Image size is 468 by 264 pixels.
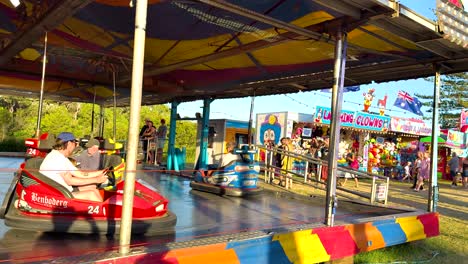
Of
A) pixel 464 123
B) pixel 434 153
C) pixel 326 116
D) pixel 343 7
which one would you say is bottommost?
pixel 434 153

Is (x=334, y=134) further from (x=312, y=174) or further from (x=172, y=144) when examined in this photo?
(x=312, y=174)

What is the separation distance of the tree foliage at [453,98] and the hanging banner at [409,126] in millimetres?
14445

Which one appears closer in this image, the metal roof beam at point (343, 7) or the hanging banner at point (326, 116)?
the metal roof beam at point (343, 7)

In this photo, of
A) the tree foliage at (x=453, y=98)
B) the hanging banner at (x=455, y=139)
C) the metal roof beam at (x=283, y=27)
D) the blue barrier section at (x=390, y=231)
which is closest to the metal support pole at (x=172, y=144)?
the metal roof beam at (x=283, y=27)

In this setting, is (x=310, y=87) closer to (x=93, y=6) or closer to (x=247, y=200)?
(x=247, y=200)

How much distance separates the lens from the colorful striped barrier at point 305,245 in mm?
2686

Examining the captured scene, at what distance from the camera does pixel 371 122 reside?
17516 mm

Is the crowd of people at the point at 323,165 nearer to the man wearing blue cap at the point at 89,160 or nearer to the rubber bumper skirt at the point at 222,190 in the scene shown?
the rubber bumper skirt at the point at 222,190

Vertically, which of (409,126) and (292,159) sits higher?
(409,126)

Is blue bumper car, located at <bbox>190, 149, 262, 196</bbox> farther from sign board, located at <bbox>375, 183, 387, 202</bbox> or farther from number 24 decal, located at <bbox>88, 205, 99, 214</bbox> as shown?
number 24 decal, located at <bbox>88, 205, 99, 214</bbox>

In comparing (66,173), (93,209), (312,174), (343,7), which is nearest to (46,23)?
(66,173)

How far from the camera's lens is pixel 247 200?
603 cm

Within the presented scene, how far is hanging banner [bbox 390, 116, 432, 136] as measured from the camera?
741 inches

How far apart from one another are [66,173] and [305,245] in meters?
2.29
